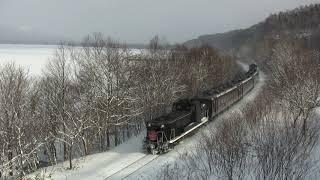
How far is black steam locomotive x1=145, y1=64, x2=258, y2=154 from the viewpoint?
29.9m

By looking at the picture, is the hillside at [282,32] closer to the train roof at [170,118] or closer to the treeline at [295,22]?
the treeline at [295,22]

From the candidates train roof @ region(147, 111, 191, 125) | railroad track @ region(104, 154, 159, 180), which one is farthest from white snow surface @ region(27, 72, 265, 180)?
train roof @ region(147, 111, 191, 125)

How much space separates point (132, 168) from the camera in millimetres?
26703

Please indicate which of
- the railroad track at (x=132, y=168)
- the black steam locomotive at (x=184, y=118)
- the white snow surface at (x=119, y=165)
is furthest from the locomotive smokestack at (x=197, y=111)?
the railroad track at (x=132, y=168)

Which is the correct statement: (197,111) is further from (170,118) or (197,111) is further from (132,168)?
(132,168)

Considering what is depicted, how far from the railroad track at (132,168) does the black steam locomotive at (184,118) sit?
3.25 feet

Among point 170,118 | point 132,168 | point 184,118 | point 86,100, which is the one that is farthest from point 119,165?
point 86,100

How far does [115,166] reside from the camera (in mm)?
27453

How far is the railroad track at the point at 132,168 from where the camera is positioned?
25.3 m

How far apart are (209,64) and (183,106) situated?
29.6 meters

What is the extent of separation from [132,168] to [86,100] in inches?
576

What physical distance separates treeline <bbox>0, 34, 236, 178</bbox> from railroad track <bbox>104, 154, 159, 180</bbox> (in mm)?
4965

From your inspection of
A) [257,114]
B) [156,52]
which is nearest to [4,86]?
[257,114]

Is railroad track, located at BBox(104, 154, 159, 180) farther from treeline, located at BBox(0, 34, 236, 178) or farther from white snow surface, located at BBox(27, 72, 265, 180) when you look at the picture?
treeline, located at BBox(0, 34, 236, 178)
